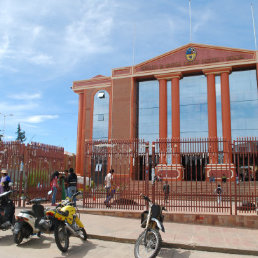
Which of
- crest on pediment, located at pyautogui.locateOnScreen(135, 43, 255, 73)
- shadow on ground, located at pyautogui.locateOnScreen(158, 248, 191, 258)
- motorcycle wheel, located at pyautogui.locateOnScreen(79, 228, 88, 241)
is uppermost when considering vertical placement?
crest on pediment, located at pyautogui.locateOnScreen(135, 43, 255, 73)

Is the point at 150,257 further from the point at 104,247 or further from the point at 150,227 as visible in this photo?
the point at 104,247

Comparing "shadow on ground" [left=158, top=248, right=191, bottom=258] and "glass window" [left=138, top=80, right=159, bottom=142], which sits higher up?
"glass window" [left=138, top=80, right=159, bottom=142]

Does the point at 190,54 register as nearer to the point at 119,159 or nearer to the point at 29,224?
the point at 119,159

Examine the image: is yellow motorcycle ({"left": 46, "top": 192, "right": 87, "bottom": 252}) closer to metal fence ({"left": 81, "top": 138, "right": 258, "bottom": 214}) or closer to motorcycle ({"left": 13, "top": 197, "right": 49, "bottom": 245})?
motorcycle ({"left": 13, "top": 197, "right": 49, "bottom": 245})

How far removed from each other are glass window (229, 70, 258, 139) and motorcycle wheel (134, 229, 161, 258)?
21929 millimetres

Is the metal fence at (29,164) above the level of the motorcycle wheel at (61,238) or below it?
above

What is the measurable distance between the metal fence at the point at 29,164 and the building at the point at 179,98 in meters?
14.7

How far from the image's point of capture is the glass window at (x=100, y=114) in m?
29.9

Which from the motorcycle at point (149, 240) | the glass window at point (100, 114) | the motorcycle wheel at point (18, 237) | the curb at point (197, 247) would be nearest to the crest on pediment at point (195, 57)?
the glass window at point (100, 114)

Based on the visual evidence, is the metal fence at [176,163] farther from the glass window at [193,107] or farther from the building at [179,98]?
the glass window at [193,107]

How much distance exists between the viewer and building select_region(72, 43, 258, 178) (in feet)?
82.3

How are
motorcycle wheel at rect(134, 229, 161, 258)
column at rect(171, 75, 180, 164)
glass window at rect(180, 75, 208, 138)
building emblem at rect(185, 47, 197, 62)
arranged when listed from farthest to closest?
building emblem at rect(185, 47, 197, 62)
column at rect(171, 75, 180, 164)
glass window at rect(180, 75, 208, 138)
motorcycle wheel at rect(134, 229, 161, 258)

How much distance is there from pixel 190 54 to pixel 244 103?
7.06m

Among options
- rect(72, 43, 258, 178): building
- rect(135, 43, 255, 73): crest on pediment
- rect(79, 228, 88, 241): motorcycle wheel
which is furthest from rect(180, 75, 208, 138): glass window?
rect(79, 228, 88, 241): motorcycle wheel
